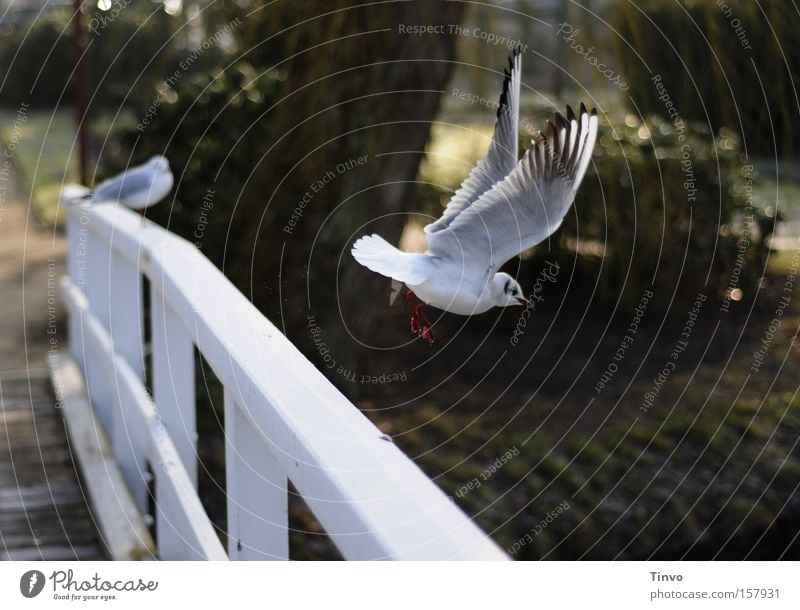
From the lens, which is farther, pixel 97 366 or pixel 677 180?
pixel 677 180

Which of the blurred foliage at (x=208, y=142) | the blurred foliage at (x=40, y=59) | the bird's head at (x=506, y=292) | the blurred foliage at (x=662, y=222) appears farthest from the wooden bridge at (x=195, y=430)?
the blurred foliage at (x=40, y=59)

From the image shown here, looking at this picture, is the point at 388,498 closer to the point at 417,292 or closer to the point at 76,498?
the point at 417,292

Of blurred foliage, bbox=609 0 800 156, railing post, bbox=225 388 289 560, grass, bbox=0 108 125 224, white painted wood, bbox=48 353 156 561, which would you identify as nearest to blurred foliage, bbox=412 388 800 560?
blurred foliage, bbox=609 0 800 156

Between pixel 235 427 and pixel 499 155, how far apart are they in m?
0.54

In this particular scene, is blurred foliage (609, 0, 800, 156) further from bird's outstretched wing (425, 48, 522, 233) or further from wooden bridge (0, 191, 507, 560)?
wooden bridge (0, 191, 507, 560)

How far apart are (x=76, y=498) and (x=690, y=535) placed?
1992 millimetres

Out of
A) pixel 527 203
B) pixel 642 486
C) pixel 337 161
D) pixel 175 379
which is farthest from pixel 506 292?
pixel 337 161

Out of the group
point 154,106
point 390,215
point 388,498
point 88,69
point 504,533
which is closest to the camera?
point 388,498

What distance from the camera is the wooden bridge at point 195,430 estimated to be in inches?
44.4

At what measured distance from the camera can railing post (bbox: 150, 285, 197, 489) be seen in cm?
229

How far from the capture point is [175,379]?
235cm

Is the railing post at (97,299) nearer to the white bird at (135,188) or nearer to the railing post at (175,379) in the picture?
the white bird at (135,188)
